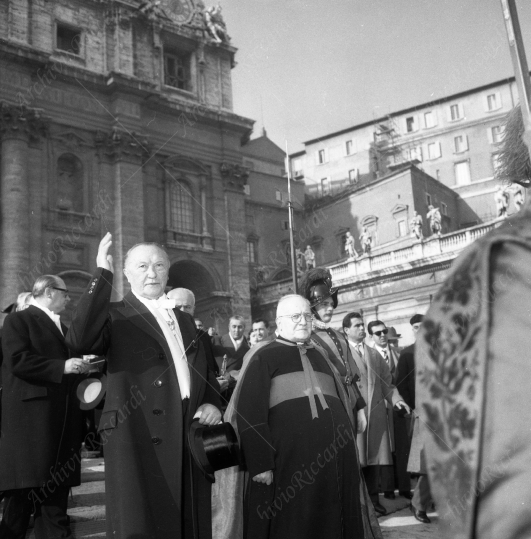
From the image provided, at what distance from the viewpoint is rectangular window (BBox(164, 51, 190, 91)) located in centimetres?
3159

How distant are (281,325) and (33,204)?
22.7 metres

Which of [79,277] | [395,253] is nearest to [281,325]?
[79,277]

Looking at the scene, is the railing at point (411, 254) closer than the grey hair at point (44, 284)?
No

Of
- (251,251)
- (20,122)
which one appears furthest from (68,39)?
(251,251)

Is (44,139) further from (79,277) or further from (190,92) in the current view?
(190,92)

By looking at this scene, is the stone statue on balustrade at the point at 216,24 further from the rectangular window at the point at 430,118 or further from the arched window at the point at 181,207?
the rectangular window at the point at 430,118

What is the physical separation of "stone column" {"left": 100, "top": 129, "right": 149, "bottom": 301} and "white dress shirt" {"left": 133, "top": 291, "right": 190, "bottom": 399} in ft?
76.6

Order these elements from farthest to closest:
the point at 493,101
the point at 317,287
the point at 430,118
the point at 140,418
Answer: the point at 430,118
the point at 493,101
the point at 317,287
the point at 140,418

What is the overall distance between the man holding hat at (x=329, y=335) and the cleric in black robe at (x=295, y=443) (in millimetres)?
898

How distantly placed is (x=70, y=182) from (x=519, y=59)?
27333 mm

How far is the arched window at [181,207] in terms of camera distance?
99.2ft

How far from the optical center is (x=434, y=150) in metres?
51.2

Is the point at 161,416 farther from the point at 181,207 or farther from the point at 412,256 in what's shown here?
the point at 181,207

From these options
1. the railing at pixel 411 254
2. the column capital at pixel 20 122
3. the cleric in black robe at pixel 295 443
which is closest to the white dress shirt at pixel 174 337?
the cleric in black robe at pixel 295 443
